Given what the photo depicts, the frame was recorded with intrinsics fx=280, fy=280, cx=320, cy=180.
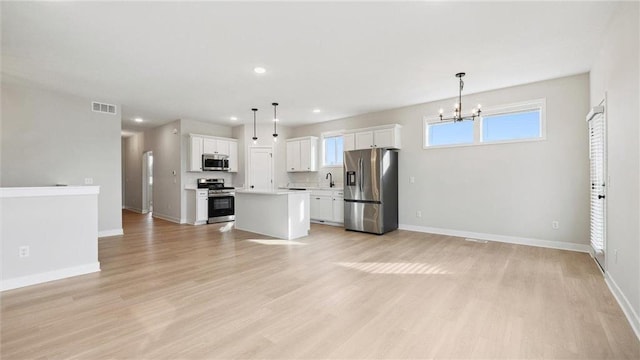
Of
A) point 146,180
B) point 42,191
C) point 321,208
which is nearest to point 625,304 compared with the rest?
point 321,208

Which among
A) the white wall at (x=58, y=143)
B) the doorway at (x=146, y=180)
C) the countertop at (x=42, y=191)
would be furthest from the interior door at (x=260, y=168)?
the countertop at (x=42, y=191)

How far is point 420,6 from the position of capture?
2568 millimetres

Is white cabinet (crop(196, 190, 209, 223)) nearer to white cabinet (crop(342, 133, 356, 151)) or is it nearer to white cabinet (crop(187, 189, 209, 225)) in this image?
white cabinet (crop(187, 189, 209, 225))

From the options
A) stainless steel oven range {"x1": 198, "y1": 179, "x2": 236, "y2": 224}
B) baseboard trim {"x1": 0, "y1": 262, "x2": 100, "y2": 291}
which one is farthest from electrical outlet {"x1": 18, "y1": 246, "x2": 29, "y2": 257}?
stainless steel oven range {"x1": 198, "y1": 179, "x2": 236, "y2": 224}

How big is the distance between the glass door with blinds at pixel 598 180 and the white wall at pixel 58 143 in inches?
308

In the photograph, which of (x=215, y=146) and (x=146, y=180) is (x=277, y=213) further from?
(x=146, y=180)

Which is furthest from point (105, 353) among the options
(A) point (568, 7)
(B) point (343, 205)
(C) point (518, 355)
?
(B) point (343, 205)

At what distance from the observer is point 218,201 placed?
729cm

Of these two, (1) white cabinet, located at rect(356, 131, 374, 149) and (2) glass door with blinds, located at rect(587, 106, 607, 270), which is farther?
(1) white cabinet, located at rect(356, 131, 374, 149)

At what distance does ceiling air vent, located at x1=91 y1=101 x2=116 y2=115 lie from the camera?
18.1 ft

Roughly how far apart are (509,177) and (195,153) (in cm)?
696

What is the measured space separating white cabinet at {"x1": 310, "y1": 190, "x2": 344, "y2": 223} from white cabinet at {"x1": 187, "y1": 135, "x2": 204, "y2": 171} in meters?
3.08

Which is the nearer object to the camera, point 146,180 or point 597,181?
point 597,181

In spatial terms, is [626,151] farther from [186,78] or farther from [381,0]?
[186,78]
